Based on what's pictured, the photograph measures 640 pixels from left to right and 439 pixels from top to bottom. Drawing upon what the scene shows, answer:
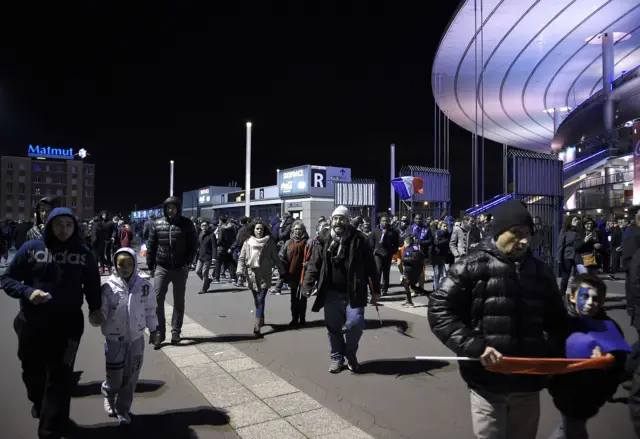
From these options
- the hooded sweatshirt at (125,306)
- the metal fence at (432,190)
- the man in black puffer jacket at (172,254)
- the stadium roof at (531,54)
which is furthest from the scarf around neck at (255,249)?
the stadium roof at (531,54)

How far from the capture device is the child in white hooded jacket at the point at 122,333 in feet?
11.9

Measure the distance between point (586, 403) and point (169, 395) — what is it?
3503 mm

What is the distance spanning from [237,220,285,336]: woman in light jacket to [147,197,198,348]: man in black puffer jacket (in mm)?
917

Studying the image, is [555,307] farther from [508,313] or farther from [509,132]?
[509,132]

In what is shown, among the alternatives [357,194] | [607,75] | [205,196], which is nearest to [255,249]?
[357,194]

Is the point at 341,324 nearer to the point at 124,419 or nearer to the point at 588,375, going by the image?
the point at 124,419

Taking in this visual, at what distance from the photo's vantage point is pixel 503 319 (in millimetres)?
2336

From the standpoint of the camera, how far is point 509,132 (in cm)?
4428

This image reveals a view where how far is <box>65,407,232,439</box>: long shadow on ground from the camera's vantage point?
3.44m

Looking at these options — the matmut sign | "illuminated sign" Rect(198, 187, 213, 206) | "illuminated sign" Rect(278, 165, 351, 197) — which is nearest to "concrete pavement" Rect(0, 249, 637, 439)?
"illuminated sign" Rect(278, 165, 351, 197)

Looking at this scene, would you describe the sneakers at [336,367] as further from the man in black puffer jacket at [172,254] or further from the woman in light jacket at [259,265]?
the man in black puffer jacket at [172,254]

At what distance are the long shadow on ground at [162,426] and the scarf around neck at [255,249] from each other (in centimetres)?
297

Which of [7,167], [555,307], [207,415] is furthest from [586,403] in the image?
[7,167]

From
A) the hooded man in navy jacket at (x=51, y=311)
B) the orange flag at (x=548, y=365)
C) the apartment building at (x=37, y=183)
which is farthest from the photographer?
the apartment building at (x=37, y=183)
